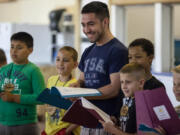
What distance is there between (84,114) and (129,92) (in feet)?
0.97

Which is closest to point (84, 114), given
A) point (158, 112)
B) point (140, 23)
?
point (158, 112)

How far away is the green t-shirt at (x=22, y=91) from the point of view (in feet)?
9.65

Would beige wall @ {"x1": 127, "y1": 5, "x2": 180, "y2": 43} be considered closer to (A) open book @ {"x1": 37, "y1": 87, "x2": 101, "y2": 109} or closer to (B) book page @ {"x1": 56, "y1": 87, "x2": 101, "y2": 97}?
(A) open book @ {"x1": 37, "y1": 87, "x2": 101, "y2": 109}

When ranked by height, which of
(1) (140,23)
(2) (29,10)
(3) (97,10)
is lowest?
(3) (97,10)

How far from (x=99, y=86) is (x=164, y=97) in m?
0.58

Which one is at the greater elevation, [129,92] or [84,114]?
[129,92]

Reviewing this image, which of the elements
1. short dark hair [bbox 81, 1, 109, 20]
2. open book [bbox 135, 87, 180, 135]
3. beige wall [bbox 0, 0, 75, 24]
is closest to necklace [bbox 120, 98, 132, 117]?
open book [bbox 135, 87, 180, 135]

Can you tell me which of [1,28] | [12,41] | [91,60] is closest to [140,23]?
[1,28]

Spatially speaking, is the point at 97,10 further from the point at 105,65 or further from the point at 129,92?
the point at 129,92

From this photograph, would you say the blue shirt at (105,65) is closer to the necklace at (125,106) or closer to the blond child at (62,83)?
the necklace at (125,106)

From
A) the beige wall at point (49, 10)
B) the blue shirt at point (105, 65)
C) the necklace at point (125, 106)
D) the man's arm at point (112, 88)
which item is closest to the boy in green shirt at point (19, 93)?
the blue shirt at point (105, 65)

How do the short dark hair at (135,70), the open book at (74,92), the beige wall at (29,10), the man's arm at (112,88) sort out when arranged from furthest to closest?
the beige wall at (29,10)
the man's arm at (112,88)
the short dark hair at (135,70)
the open book at (74,92)

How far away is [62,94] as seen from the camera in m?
1.98

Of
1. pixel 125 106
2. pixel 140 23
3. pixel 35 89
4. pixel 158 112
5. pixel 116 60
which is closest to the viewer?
pixel 158 112
